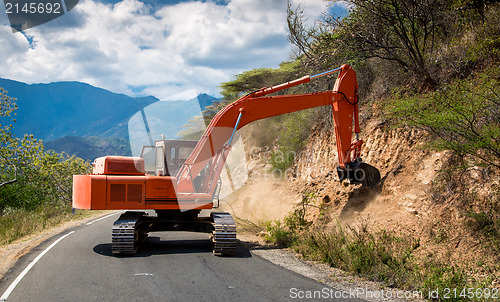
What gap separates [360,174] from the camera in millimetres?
10102

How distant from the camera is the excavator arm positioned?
10055 mm

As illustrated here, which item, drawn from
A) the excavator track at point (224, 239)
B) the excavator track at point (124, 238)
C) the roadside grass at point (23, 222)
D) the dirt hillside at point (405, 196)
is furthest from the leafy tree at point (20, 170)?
the excavator track at point (224, 239)

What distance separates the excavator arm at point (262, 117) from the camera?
10.1m

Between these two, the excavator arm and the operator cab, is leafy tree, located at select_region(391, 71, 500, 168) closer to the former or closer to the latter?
the excavator arm

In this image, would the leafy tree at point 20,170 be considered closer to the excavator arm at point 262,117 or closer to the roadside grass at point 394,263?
the excavator arm at point 262,117

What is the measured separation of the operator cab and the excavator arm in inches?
15.9

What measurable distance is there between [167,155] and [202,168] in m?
1.15

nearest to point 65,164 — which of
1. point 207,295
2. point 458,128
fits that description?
point 207,295

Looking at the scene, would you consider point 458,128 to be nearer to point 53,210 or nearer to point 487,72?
point 487,72

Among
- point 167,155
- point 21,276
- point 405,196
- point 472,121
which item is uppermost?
point 472,121

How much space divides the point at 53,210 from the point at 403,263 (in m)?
20.6

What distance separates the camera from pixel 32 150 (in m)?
21.6

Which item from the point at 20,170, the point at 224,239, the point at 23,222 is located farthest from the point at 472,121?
the point at 20,170

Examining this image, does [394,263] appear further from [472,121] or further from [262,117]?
[262,117]
